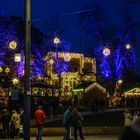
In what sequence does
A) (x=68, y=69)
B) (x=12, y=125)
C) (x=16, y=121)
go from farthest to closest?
(x=68, y=69)
(x=12, y=125)
(x=16, y=121)

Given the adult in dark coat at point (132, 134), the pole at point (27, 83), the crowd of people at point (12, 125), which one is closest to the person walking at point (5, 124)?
the crowd of people at point (12, 125)

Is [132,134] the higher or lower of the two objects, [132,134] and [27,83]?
the lower

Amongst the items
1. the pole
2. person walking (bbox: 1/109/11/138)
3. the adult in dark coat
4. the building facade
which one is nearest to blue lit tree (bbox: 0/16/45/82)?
the building facade

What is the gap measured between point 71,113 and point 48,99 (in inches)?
1000

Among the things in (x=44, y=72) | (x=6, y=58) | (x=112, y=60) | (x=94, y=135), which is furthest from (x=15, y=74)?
(x=94, y=135)

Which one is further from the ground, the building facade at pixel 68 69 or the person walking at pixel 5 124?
the building facade at pixel 68 69

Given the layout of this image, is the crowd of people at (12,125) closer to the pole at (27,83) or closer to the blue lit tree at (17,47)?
the pole at (27,83)

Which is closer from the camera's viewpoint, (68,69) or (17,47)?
(17,47)

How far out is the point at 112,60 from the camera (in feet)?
261

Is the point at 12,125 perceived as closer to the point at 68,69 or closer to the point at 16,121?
the point at 16,121

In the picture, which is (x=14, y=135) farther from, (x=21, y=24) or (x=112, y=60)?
(x=112, y=60)

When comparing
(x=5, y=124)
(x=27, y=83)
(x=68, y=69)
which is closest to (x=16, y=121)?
(x=5, y=124)

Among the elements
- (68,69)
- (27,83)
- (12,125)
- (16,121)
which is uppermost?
(68,69)

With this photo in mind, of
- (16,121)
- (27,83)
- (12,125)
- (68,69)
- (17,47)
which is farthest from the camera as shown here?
(68,69)
